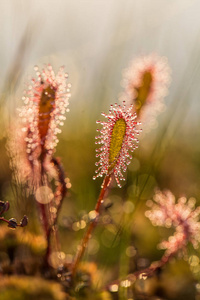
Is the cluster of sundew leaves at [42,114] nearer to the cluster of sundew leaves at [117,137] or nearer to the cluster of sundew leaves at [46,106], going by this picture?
the cluster of sundew leaves at [46,106]

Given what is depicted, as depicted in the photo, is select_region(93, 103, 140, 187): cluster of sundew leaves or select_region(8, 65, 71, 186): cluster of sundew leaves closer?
select_region(93, 103, 140, 187): cluster of sundew leaves

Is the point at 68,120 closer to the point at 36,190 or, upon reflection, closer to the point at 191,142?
the point at 191,142

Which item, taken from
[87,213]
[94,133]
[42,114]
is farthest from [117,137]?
[94,133]

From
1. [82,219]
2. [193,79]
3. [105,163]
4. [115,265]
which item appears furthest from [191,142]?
[105,163]

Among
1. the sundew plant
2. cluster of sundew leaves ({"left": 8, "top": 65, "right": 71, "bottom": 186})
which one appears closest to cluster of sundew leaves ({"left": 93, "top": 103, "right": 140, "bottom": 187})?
the sundew plant

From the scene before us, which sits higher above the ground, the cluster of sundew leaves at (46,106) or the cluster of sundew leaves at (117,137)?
the cluster of sundew leaves at (46,106)

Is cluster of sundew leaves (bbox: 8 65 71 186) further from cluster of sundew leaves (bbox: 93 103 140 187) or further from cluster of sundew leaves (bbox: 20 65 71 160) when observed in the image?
cluster of sundew leaves (bbox: 93 103 140 187)

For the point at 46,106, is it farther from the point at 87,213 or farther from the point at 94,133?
the point at 94,133

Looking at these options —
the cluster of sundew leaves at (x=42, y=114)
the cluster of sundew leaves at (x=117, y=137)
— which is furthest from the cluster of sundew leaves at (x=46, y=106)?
the cluster of sundew leaves at (x=117, y=137)
